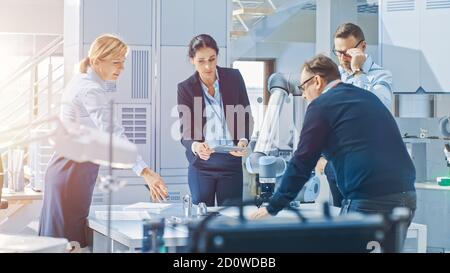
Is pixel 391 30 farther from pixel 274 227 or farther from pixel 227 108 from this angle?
pixel 274 227

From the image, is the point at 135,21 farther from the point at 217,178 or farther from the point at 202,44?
the point at 217,178

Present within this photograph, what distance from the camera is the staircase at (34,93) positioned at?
11.0 ft

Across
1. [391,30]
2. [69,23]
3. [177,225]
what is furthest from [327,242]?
[391,30]

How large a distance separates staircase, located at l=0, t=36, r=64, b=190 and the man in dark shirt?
1496 mm

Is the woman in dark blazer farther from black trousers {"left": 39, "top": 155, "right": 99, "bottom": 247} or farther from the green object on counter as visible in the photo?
the green object on counter

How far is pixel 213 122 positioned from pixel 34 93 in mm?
1106

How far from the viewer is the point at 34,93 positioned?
3713mm

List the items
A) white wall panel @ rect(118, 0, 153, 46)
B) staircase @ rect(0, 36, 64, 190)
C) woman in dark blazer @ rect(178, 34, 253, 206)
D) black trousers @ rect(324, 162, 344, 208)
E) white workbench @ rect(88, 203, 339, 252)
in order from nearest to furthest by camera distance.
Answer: white workbench @ rect(88, 203, 339, 252), black trousers @ rect(324, 162, 344, 208), woman in dark blazer @ rect(178, 34, 253, 206), staircase @ rect(0, 36, 64, 190), white wall panel @ rect(118, 0, 153, 46)

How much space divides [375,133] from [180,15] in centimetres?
197

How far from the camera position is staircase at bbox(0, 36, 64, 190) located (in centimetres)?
334

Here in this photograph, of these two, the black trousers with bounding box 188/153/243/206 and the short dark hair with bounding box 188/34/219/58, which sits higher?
the short dark hair with bounding box 188/34/219/58

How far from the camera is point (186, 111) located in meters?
3.27

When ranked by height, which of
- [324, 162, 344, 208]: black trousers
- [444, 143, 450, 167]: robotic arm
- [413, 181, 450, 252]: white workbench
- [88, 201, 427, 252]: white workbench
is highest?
[444, 143, 450, 167]: robotic arm

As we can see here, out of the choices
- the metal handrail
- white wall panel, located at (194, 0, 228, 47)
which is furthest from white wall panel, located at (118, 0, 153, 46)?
the metal handrail
